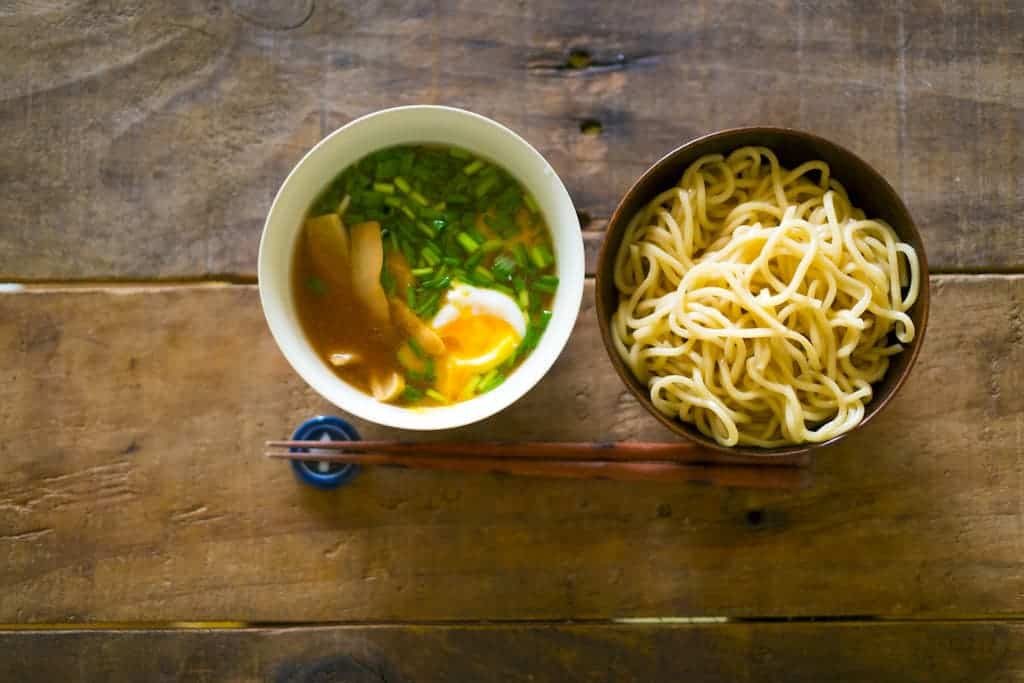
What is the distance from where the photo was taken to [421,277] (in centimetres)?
168

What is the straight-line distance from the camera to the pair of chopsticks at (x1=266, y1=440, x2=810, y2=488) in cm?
172

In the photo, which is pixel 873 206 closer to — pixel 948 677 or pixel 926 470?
pixel 926 470

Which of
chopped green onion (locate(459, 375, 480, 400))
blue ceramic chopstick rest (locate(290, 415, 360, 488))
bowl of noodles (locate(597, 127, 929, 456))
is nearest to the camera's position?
bowl of noodles (locate(597, 127, 929, 456))

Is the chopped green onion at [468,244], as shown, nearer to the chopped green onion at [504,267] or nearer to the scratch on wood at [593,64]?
the chopped green onion at [504,267]

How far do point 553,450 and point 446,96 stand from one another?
77 centimetres

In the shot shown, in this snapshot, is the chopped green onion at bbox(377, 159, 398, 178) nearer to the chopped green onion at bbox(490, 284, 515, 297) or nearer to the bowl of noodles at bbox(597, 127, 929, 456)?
the chopped green onion at bbox(490, 284, 515, 297)

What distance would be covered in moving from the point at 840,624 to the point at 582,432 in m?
0.66

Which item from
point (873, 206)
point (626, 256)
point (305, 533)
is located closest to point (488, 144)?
point (626, 256)

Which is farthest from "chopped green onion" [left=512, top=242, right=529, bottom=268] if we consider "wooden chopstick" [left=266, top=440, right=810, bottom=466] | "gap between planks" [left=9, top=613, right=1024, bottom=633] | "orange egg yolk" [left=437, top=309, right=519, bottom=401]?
"gap between planks" [left=9, top=613, right=1024, bottom=633]

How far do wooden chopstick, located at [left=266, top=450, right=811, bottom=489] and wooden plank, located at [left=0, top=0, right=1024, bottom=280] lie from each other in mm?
468

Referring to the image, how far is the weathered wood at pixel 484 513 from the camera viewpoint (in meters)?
1.78

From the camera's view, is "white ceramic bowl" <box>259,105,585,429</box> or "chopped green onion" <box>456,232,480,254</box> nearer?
"white ceramic bowl" <box>259,105,585,429</box>

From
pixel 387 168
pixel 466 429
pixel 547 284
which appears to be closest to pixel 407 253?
pixel 387 168

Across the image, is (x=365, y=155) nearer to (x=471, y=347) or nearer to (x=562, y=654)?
(x=471, y=347)
